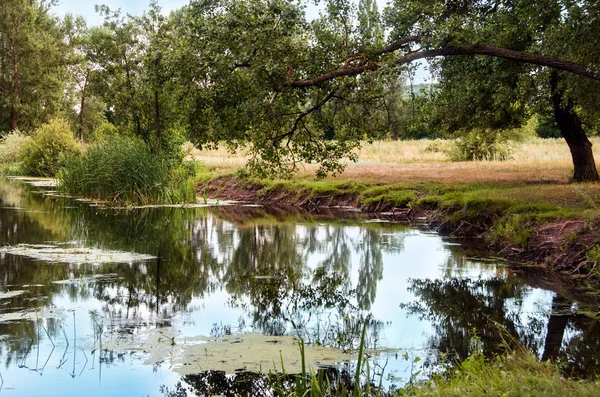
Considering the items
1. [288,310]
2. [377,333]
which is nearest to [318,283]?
[288,310]

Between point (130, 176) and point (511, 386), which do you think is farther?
point (130, 176)

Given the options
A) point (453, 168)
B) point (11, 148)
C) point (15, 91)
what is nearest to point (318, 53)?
point (453, 168)

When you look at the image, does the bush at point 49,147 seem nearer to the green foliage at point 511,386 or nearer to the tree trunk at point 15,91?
the tree trunk at point 15,91

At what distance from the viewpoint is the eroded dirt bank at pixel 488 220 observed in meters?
10.7

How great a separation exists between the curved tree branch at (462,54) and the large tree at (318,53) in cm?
2

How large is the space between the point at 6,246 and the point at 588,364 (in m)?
10.7

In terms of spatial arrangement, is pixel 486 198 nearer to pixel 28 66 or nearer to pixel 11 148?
pixel 11 148

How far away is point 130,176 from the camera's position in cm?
2180

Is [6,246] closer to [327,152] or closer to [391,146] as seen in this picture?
[327,152]

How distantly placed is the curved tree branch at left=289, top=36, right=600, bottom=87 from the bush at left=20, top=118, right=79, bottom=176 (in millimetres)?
27190

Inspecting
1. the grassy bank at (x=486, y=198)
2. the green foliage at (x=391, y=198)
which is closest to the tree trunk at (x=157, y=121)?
the grassy bank at (x=486, y=198)

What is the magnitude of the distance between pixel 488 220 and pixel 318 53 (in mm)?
5421

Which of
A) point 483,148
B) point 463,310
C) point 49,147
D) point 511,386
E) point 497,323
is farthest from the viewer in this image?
point 49,147

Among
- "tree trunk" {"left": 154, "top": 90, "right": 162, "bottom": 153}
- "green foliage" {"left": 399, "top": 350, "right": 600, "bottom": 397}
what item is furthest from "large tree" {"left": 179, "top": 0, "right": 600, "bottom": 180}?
"tree trunk" {"left": 154, "top": 90, "right": 162, "bottom": 153}
